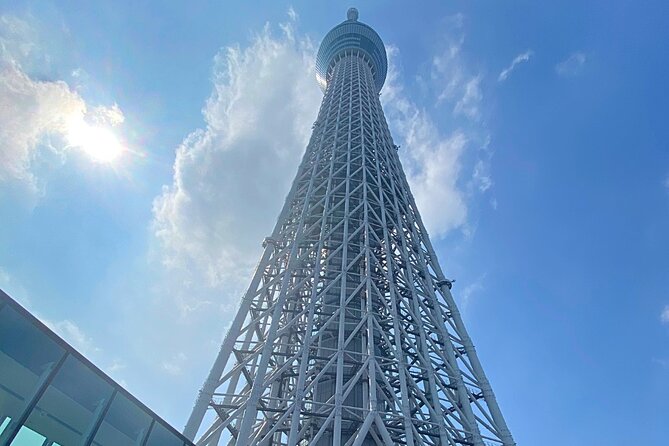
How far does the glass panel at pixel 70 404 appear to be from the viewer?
11.5m

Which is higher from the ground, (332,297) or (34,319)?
(332,297)

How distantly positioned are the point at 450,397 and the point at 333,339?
7173 mm

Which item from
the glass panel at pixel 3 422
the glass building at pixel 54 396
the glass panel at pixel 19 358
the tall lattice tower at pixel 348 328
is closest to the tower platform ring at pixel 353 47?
the tall lattice tower at pixel 348 328

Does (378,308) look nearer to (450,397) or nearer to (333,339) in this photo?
(333,339)

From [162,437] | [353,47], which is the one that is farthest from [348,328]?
[353,47]

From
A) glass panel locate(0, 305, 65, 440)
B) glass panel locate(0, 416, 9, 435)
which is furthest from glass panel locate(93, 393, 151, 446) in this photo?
glass panel locate(0, 416, 9, 435)

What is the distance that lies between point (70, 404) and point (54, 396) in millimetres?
606

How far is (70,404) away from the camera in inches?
484

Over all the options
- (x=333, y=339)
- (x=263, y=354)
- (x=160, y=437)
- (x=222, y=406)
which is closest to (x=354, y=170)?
(x=333, y=339)

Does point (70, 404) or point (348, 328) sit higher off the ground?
point (348, 328)

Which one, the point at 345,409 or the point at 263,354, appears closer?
the point at 345,409

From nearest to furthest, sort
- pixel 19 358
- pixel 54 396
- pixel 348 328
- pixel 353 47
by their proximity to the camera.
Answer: pixel 19 358 < pixel 54 396 < pixel 348 328 < pixel 353 47

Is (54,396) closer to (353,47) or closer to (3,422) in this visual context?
(3,422)

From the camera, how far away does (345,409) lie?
1980 cm
